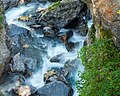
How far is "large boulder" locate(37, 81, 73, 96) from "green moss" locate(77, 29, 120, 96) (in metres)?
2.78

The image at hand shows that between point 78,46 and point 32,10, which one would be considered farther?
point 32,10

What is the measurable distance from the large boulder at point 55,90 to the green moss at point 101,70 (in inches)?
110

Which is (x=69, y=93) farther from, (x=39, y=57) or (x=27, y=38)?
(x=27, y=38)

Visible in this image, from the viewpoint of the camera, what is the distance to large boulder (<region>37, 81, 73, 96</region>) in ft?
39.9

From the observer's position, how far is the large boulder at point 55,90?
39.9ft

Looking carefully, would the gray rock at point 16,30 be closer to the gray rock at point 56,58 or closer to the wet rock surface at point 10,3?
the gray rock at point 56,58

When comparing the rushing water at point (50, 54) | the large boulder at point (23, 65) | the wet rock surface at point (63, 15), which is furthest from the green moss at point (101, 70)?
the wet rock surface at point (63, 15)

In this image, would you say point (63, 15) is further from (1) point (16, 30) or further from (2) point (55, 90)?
(2) point (55, 90)

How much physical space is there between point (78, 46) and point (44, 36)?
6.62 ft

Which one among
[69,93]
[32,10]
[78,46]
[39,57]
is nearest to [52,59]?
[39,57]

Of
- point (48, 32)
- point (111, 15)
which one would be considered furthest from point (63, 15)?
point (111, 15)

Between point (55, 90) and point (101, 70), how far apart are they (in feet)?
13.0

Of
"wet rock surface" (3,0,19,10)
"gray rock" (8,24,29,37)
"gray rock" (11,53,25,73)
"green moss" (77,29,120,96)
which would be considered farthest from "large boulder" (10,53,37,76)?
"wet rock surface" (3,0,19,10)

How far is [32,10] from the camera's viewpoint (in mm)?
18828
